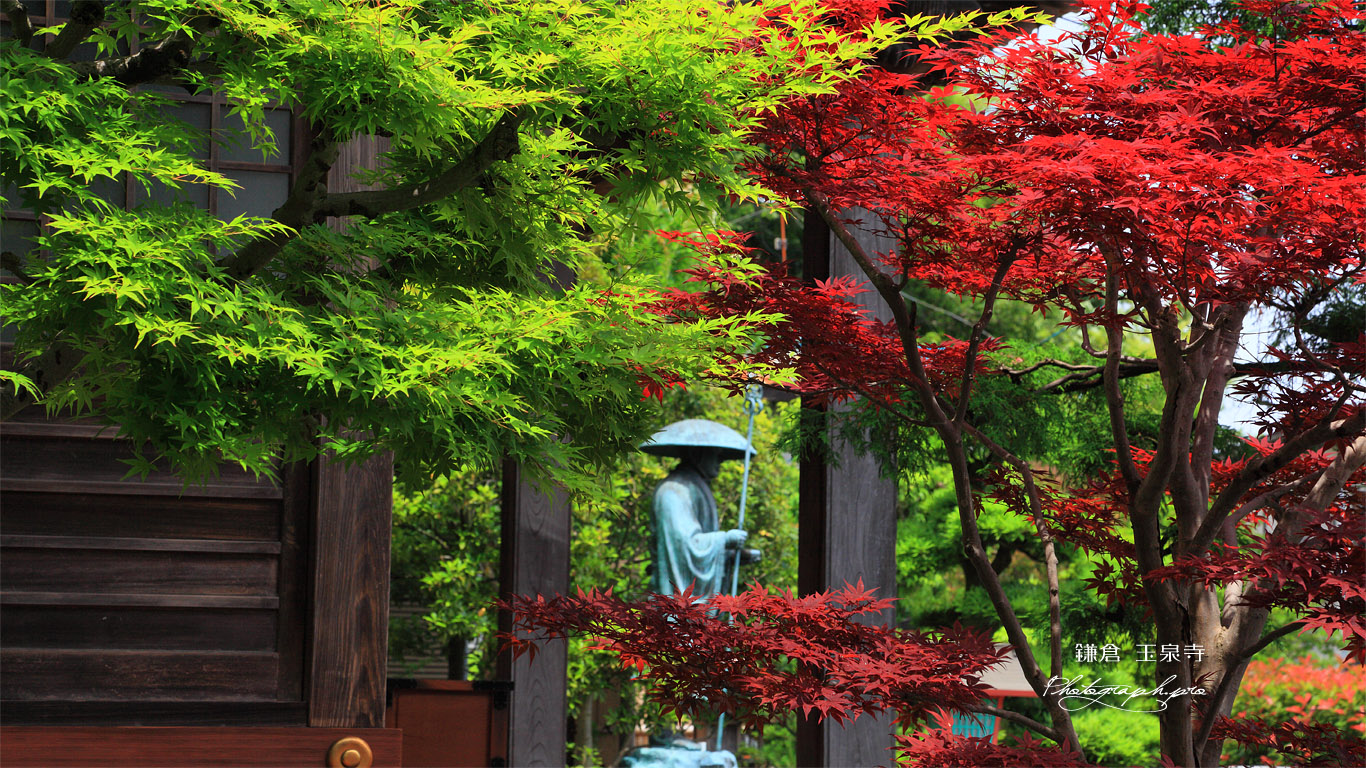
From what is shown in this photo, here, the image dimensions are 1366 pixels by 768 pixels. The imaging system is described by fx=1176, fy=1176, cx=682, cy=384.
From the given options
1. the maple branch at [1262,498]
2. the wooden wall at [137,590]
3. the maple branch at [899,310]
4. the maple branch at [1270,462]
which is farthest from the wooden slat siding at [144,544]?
the maple branch at [1262,498]

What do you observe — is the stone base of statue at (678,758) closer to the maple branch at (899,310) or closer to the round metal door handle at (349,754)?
the round metal door handle at (349,754)

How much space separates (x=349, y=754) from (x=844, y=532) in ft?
6.60

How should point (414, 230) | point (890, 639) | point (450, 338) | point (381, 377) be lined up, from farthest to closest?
1. point (890, 639)
2. point (414, 230)
3. point (450, 338)
4. point (381, 377)

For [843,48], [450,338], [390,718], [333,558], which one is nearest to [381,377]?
[450,338]

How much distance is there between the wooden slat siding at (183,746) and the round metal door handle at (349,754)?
22 millimetres

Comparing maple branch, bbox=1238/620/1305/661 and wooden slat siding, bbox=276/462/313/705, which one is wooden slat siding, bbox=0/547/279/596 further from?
maple branch, bbox=1238/620/1305/661

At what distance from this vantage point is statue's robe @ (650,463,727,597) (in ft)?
20.2

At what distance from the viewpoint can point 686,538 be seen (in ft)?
20.1

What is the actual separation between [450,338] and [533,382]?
0.24 metres

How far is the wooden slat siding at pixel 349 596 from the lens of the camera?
3934 mm

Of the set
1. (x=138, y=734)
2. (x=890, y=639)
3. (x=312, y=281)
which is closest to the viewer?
(x=312, y=281)

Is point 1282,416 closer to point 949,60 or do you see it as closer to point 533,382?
point 949,60

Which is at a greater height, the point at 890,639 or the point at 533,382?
the point at 533,382

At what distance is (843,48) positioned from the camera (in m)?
2.81
